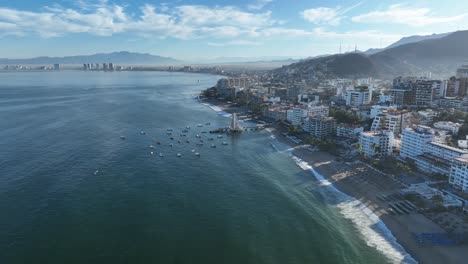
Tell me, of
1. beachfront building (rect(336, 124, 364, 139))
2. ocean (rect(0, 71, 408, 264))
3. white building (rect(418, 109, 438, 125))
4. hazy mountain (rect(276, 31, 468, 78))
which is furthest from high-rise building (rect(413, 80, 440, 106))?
hazy mountain (rect(276, 31, 468, 78))

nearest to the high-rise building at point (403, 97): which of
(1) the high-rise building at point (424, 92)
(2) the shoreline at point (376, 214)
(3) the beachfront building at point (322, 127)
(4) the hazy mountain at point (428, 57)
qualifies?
(1) the high-rise building at point (424, 92)

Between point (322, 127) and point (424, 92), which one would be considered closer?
point (322, 127)

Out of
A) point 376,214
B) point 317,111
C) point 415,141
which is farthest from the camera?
point 317,111

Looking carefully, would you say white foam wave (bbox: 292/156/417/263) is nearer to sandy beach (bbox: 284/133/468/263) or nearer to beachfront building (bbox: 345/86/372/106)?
sandy beach (bbox: 284/133/468/263)

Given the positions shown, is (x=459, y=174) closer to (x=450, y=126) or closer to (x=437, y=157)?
(x=437, y=157)

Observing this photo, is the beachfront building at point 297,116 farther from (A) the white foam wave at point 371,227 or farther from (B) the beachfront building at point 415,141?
(A) the white foam wave at point 371,227

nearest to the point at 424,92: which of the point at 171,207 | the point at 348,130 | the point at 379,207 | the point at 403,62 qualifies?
the point at 348,130
